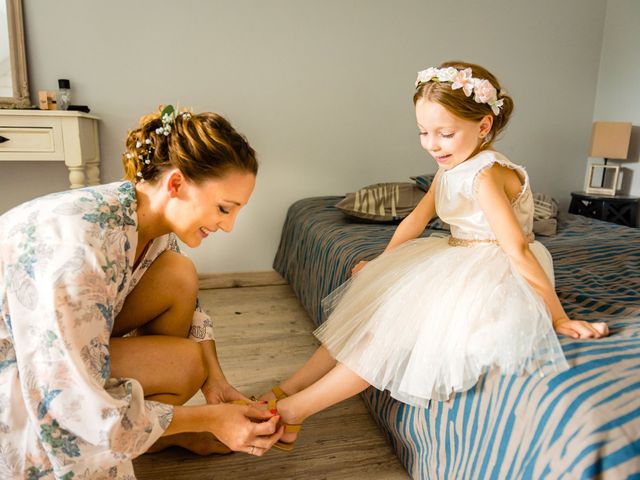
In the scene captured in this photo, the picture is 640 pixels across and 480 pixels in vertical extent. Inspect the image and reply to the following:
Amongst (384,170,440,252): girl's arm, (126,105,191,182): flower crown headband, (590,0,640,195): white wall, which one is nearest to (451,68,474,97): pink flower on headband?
(384,170,440,252): girl's arm

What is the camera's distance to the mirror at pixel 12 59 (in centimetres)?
203

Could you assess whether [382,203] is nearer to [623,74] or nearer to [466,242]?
[466,242]

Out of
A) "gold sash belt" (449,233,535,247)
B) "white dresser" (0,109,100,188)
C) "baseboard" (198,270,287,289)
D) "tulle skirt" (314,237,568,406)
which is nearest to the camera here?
"tulle skirt" (314,237,568,406)

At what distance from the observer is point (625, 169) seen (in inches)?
113

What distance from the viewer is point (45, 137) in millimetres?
1896

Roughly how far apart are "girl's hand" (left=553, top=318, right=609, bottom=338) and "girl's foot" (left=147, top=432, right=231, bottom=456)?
2.78 feet

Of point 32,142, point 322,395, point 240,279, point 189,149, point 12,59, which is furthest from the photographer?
point 240,279

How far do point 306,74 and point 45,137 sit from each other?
1.26 m

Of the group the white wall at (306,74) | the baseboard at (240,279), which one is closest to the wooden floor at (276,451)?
the baseboard at (240,279)

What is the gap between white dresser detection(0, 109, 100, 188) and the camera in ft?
6.08

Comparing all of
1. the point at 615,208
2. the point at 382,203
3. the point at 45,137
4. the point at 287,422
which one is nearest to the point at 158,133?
the point at 287,422

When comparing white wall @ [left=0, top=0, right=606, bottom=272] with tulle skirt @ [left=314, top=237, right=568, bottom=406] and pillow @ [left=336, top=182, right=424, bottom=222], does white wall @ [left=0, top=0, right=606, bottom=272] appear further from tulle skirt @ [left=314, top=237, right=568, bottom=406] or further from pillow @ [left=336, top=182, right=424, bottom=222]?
tulle skirt @ [left=314, top=237, right=568, bottom=406]

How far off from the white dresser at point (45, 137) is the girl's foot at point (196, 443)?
4.00 feet

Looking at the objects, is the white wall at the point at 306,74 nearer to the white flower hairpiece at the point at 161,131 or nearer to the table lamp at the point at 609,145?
the table lamp at the point at 609,145
